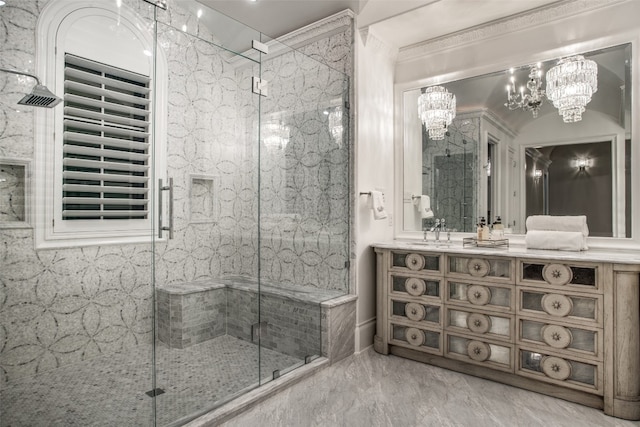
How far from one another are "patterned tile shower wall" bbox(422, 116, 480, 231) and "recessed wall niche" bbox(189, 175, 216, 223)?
1.87m

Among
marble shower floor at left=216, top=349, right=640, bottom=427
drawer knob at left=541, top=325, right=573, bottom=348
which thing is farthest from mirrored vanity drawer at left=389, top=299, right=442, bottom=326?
drawer knob at left=541, top=325, right=573, bottom=348

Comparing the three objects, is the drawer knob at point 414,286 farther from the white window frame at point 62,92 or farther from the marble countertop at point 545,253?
the white window frame at point 62,92

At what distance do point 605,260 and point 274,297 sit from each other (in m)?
2.07

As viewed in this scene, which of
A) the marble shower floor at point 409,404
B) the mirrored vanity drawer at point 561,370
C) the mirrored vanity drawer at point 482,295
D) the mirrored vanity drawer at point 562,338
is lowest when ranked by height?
the marble shower floor at point 409,404

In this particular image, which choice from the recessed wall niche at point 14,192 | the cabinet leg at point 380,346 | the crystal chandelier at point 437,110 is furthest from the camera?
the crystal chandelier at point 437,110

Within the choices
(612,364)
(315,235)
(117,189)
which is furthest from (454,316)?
(117,189)

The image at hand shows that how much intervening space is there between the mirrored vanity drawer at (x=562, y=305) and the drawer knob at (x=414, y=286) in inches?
25.8

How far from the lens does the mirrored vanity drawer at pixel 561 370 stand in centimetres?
217

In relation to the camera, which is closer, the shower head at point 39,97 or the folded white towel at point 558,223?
the shower head at point 39,97

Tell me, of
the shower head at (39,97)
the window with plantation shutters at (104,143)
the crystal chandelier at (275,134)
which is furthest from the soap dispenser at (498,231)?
the shower head at (39,97)

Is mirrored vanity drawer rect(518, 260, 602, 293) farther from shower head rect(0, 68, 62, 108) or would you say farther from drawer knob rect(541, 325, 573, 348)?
shower head rect(0, 68, 62, 108)

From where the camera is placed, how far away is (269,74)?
270cm

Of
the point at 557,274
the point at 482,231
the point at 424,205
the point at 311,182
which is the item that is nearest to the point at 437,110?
the point at 424,205

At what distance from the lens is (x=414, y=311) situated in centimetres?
287
